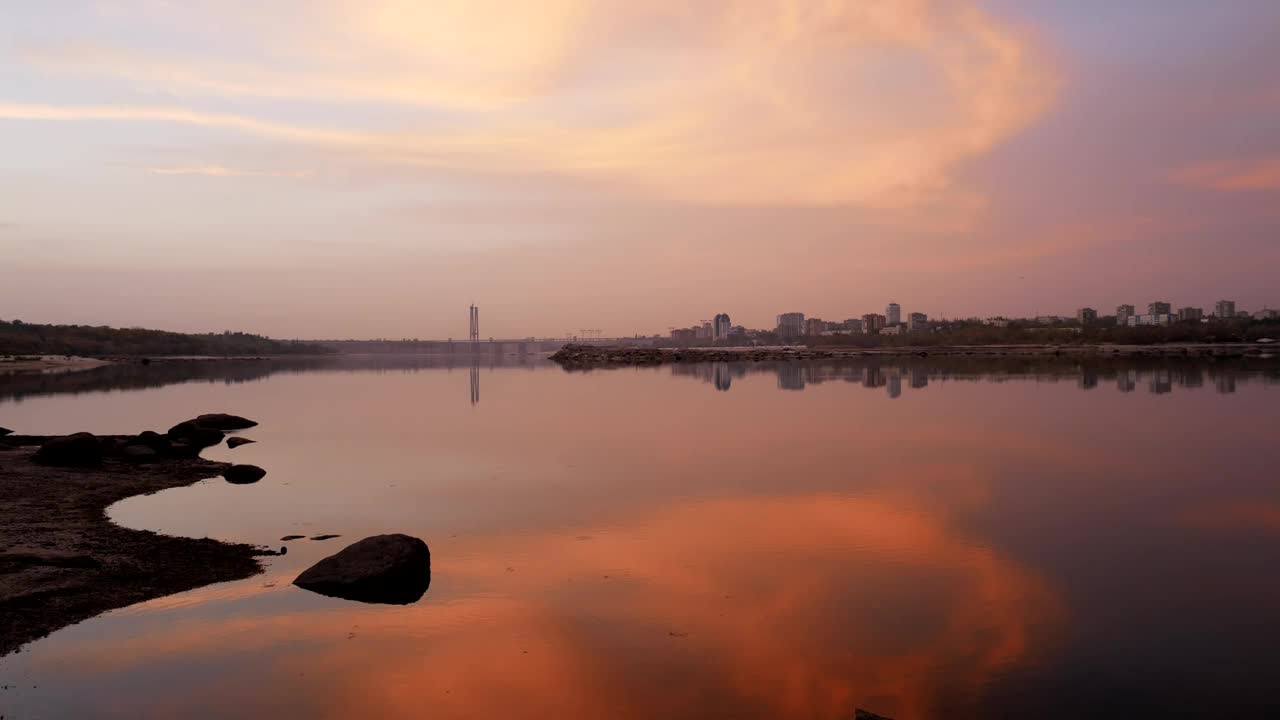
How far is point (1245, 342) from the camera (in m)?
168

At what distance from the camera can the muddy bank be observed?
10680 millimetres

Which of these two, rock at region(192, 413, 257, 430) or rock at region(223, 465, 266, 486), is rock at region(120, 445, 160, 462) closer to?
rock at region(223, 465, 266, 486)

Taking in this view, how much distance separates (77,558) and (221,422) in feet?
73.8

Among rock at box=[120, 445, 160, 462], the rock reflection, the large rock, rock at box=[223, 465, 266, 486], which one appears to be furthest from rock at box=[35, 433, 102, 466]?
the large rock

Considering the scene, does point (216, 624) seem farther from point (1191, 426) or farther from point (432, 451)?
point (1191, 426)

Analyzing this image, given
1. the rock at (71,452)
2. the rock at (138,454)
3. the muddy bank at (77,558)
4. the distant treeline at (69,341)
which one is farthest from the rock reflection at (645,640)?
the distant treeline at (69,341)

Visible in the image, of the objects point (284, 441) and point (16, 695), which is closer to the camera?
point (16, 695)

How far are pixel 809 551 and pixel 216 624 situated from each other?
9157 mm

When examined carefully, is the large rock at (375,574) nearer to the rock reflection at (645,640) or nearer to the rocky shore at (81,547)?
the rock reflection at (645,640)

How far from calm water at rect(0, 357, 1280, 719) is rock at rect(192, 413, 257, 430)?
5.11 m

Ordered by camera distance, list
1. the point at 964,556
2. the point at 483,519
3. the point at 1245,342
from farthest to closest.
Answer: the point at 1245,342, the point at 483,519, the point at 964,556

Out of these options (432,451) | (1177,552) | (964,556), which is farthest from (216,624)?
(432,451)

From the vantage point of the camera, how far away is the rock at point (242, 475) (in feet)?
71.0

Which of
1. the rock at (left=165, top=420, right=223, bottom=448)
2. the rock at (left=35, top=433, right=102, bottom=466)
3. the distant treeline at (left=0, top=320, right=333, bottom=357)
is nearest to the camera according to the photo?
the rock at (left=35, top=433, right=102, bottom=466)
